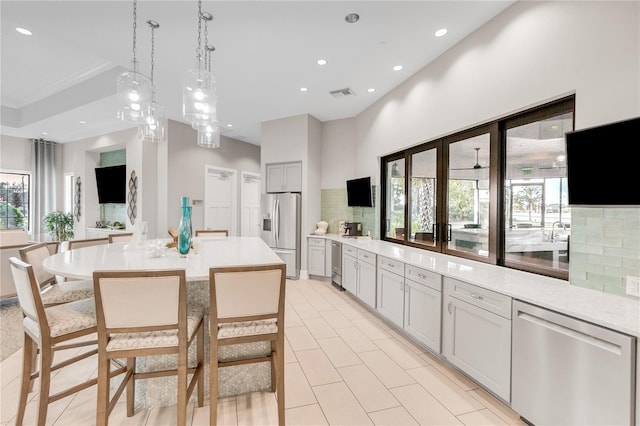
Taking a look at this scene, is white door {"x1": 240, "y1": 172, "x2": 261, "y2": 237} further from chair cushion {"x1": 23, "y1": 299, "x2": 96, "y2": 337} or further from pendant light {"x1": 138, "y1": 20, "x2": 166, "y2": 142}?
chair cushion {"x1": 23, "y1": 299, "x2": 96, "y2": 337}

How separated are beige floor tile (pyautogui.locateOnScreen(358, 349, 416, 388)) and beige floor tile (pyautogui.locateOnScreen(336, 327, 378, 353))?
0.10m

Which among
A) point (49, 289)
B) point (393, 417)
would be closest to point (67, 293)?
point (49, 289)

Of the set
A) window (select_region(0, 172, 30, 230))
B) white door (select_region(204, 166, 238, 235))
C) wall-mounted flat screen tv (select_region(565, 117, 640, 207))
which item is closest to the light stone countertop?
wall-mounted flat screen tv (select_region(565, 117, 640, 207))

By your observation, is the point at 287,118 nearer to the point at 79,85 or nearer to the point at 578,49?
the point at 79,85

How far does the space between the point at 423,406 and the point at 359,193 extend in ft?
11.8

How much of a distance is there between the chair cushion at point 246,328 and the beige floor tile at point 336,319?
1847mm

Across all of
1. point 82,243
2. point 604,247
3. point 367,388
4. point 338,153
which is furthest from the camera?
point 338,153

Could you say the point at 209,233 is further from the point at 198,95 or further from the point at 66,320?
the point at 66,320

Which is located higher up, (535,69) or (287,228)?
(535,69)

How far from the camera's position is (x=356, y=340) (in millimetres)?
3135

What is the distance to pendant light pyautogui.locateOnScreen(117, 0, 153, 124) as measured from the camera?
8.72 ft

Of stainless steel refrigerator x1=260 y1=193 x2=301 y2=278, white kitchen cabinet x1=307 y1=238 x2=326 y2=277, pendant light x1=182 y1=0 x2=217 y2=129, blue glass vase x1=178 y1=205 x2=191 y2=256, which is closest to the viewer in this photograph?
blue glass vase x1=178 y1=205 x2=191 y2=256

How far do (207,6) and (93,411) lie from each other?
3403mm

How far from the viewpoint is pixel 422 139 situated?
146 inches
